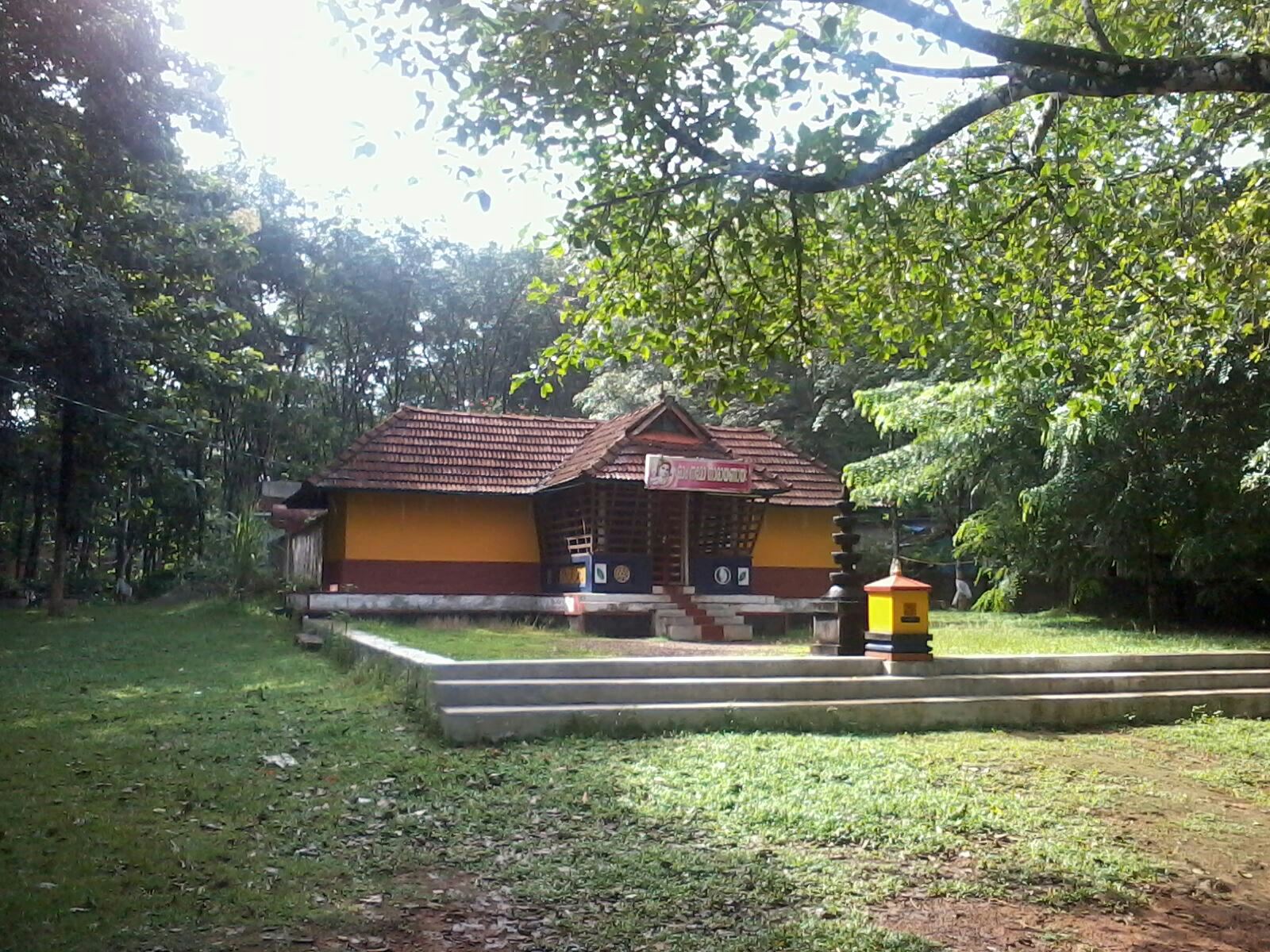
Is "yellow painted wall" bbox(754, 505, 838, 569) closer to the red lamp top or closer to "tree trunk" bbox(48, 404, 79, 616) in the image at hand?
the red lamp top

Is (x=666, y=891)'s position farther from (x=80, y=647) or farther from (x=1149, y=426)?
(x=1149, y=426)

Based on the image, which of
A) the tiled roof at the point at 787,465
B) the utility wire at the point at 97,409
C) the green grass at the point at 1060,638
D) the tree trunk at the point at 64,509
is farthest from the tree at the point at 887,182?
the tree trunk at the point at 64,509

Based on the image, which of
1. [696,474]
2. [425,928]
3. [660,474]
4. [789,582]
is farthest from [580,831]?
[789,582]

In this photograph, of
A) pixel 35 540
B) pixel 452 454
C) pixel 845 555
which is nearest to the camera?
pixel 845 555

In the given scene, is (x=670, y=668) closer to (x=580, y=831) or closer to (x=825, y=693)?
(x=825, y=693)

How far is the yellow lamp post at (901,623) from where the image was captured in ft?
33.6

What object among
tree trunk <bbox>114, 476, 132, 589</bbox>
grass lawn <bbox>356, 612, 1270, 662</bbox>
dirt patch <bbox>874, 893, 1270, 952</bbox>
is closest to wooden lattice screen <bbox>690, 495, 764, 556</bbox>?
grass lawn <bbox>356, 612, 1270, 662</bbox>

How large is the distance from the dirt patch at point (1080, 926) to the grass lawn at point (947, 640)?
6.56 m

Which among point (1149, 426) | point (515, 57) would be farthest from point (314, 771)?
point (1149, 426)

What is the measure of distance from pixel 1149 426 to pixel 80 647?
16263mm

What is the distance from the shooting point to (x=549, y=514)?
61.4 feet

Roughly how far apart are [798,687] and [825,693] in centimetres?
25

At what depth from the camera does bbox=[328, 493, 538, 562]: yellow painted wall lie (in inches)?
707

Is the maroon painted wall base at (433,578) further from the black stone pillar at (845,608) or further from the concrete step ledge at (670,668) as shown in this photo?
the concrete step ledge at (670,668)
